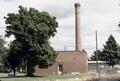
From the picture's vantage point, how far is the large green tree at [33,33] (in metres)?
76.6

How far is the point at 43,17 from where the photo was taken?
80312mm

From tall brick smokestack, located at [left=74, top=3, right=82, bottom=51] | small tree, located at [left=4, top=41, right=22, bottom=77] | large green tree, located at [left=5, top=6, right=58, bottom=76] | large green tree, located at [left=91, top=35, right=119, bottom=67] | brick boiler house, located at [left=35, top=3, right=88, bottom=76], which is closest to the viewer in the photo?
large green tree, located at [left=5, top=6, right=58, bottom=76]

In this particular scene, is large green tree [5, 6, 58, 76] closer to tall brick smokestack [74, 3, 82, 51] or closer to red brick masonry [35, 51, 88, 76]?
red brick masonry [35, 51, 88, 76]

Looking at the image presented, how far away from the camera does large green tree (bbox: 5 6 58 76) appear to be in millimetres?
76625

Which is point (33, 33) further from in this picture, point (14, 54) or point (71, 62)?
point (71, 62)

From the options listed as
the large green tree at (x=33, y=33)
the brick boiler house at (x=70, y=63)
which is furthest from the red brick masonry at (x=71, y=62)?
the large green tree at (x=33, y=33)

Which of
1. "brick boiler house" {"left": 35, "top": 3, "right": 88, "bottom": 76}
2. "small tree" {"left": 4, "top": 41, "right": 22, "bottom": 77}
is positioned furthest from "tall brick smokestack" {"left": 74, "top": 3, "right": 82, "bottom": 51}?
"small tree" {"left": 4, "top": 41, "right": 22, "bottom": 77}

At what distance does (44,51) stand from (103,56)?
61.4 meters

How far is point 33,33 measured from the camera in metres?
77.8

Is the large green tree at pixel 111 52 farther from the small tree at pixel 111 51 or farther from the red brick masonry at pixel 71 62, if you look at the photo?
the red brick masonry at pixel 71 62

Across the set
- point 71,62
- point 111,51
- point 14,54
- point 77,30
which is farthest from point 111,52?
point 14,54

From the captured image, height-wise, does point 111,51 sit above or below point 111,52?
above

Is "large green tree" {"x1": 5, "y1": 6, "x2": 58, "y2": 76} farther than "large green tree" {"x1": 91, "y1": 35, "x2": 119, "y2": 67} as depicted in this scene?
No

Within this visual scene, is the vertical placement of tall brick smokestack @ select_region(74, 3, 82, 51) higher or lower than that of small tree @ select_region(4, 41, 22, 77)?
higher
